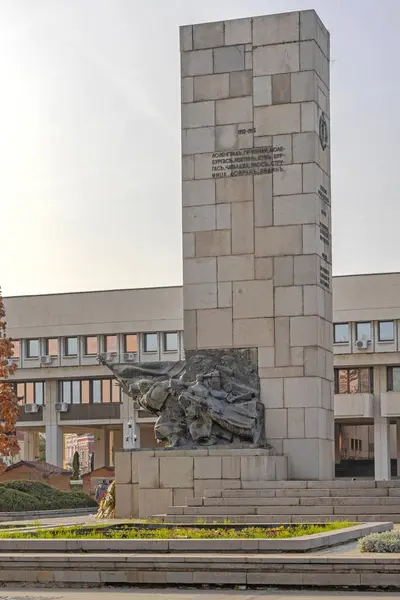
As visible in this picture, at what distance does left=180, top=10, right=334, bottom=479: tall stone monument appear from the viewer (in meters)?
28.0

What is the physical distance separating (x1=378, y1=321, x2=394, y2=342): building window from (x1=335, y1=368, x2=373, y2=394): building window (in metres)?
2.15

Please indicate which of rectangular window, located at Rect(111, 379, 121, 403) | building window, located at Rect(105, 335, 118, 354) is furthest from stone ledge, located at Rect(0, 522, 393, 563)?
rectangular window, located at Rect(111, 379, 121, 403)

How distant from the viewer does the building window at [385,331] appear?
217 feet

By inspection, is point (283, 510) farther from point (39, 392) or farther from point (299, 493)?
point (39, 392)

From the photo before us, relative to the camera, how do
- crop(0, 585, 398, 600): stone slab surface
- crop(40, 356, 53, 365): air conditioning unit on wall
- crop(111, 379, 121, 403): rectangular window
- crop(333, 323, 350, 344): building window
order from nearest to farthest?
crop(0, 585, 398, 600): stone slab surface
crop(333, 323, 350, 344): building window
crop(40, 356, 53, 365): air conditioning unit on wall
crop(111, 379, 121, 403): rectangular window

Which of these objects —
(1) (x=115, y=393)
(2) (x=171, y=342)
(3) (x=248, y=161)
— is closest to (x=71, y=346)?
(1) (x=115, y=393)

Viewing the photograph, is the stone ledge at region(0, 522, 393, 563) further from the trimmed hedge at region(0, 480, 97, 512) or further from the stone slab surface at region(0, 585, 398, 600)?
the trimmed hedge at region(0, 480, 97, 512)

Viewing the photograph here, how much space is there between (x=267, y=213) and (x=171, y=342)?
43.6 metres

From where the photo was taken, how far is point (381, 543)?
54.5ft

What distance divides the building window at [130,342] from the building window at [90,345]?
1.85 meters

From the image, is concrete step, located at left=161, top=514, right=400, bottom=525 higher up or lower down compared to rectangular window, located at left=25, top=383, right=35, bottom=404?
lower down

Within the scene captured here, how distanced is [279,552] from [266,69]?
601 inches

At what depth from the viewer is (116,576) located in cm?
1652

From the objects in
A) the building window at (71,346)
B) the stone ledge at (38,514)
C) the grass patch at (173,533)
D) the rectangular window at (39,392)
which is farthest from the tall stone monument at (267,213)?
the rectangular window at (39,392)
